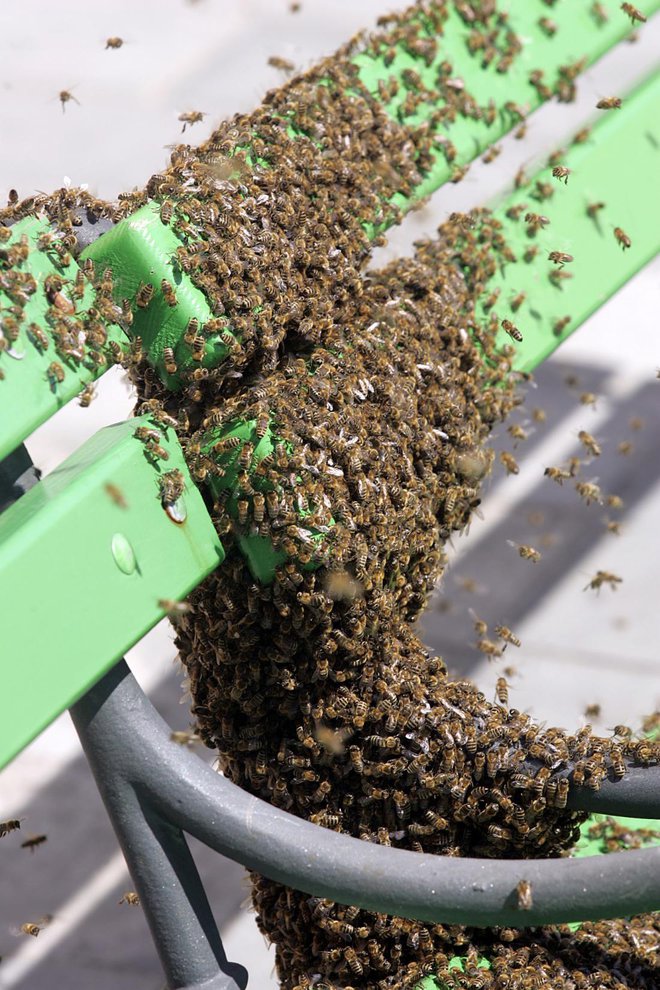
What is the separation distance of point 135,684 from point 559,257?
1.40 meters

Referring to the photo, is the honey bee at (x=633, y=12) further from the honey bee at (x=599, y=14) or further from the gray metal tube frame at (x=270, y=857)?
the gray metal tube frame at (x=270, y=857)

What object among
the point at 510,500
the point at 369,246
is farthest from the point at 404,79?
the point at 510,500

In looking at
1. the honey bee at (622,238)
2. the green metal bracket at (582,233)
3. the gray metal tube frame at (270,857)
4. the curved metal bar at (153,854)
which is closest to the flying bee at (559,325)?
the green metal bracket at (582,233)

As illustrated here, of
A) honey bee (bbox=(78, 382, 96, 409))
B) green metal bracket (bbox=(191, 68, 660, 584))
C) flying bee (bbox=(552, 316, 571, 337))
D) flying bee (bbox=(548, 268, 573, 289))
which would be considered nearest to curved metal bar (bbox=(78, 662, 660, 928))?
honey bee (bbox=(78, 382, 96, 409))

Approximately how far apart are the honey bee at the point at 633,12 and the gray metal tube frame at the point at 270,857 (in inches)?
81.8

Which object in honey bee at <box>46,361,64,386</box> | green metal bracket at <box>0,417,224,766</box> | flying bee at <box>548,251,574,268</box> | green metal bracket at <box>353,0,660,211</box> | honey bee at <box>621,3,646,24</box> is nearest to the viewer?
green metal bracket at <box>0,417,224,766</box>

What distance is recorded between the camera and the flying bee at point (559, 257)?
2.74 m

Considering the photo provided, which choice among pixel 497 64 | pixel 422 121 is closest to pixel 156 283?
pixel 422 121

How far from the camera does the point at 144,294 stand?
80.7 inches

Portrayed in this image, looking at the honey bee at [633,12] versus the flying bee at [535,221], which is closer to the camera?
the flying bee at [535,221]

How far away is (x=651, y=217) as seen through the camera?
2881 millimetres

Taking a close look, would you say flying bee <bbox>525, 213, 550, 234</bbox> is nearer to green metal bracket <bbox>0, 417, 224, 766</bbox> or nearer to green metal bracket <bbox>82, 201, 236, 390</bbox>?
green metal bracket <bbox>82, 201, 236, 390</bbox>

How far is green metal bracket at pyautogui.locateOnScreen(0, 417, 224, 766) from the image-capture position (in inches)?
68.2

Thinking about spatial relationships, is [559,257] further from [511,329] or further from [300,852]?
[300,852]
